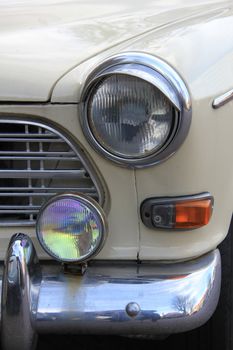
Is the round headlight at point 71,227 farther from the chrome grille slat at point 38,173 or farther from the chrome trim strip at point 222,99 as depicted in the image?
the chrome trim strip at point 222,99

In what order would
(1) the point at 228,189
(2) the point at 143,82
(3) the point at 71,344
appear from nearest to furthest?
(2) the point at 143,82
(1) the point at 228,189
(3) the point at 71,344

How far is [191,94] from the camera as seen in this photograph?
163 cm

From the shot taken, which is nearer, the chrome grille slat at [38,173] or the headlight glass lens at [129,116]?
the headlight glass lens at [129,116]

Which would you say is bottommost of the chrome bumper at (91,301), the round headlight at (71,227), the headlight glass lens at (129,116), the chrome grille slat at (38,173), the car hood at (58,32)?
the chrome bumper at (91,301)

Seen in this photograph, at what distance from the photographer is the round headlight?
1.65 meters

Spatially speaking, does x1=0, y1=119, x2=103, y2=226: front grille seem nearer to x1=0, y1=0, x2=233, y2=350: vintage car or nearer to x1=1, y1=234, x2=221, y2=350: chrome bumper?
x1=0, y1=0, x2=233, y2=350: vintage car

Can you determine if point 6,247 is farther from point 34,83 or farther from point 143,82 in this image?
point 143,82


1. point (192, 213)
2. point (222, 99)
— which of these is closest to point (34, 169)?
point (192, 213)

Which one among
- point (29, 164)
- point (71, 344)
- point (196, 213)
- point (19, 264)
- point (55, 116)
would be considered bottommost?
point (71, 344)

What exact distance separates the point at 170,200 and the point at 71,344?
41.9 inches

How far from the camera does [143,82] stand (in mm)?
1591

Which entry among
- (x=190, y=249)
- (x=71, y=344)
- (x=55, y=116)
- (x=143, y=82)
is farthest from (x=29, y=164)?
(x=71, y=344)

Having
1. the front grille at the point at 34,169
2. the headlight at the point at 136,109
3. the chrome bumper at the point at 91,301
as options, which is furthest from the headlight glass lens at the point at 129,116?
the chrome bumper at the point at 91,301

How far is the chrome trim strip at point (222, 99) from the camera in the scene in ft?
5.57
